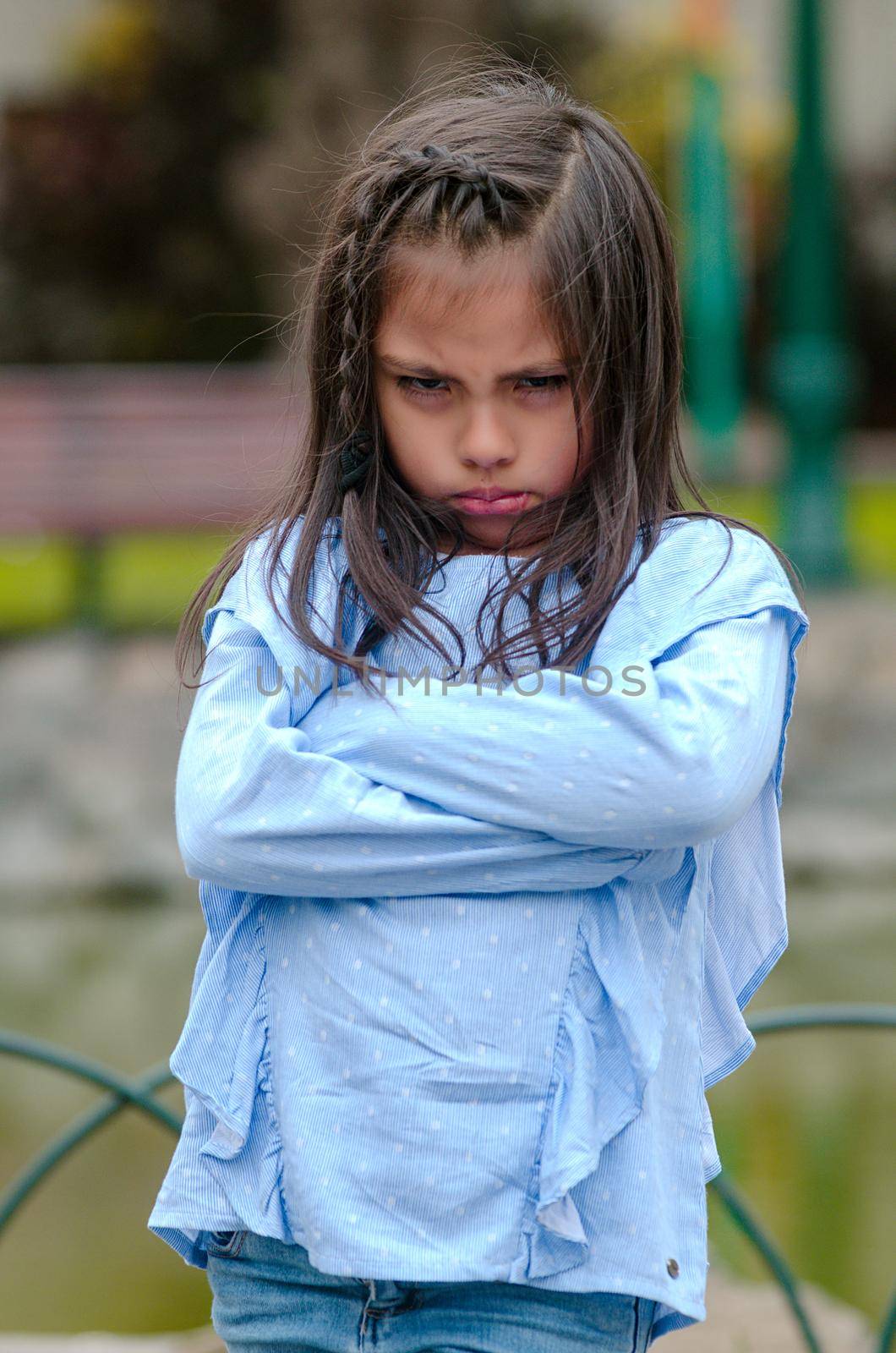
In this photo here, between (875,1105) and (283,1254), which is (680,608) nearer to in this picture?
(283,1254)

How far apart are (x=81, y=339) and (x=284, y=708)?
13.7m

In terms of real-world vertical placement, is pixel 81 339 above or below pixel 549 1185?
below

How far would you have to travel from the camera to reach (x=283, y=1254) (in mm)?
1355

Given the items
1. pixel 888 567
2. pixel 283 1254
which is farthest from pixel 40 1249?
pixel 888 567

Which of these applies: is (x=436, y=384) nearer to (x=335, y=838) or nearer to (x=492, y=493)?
(x=492, y=493)

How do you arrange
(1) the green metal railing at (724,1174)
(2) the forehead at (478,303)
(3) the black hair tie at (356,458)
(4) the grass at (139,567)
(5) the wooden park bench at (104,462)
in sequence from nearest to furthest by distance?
1. (2) the forehead at (478,303)
2. (3) the black hair tie at (356,458)
3. (1) the green metal railing at (724,1174)
4. (5) the wooden park bench at (104,462)
5. (4) the grass at (139,567)

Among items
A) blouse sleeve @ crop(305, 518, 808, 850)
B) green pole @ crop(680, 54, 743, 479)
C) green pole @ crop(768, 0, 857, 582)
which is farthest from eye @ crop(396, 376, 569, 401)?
green pole @ crop(680, 54, 743, 479)

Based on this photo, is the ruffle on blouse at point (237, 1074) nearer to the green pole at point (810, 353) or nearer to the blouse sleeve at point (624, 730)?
the blouse sleeve at point (624, 730)

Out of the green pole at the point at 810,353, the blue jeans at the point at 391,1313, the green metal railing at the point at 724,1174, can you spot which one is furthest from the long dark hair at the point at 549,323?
the green pole at the point at 810,353

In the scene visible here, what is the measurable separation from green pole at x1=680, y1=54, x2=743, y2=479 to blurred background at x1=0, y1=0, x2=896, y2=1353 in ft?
0.11

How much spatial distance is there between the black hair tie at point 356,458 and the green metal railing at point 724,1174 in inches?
43.6

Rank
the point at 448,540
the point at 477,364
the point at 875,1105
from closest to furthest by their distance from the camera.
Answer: the point at 477,364 → the point at 448,540 → the point at 875,1105

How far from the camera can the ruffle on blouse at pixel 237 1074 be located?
134 centimetres

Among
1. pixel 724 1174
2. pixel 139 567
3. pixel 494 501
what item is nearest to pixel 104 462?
pixel 139 567
